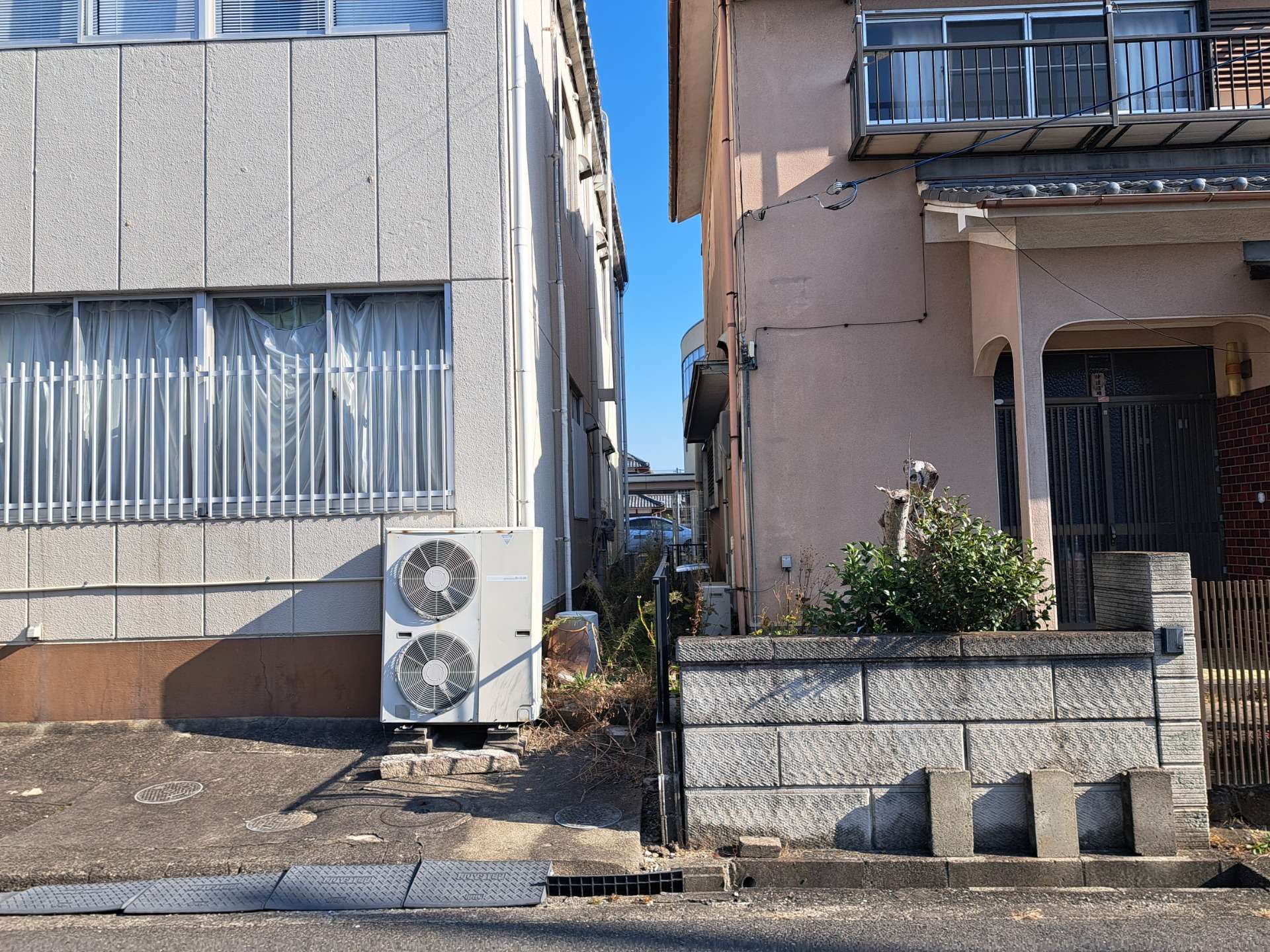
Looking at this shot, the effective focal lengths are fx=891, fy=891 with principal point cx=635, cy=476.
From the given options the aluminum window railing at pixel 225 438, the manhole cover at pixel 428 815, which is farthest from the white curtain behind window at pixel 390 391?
the manhole cover at pixel 428 815

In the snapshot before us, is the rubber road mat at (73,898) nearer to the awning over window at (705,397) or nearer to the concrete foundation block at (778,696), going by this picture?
the concrete foundation block at (778,696)

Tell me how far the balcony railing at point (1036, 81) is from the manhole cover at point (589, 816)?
612 centimetres

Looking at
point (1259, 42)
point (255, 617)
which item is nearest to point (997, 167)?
point (1259, 42)

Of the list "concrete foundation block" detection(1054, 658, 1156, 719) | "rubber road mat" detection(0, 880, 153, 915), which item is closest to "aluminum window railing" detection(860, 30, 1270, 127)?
"concrete foundation block" detection(1054, 658, 1156, 719)

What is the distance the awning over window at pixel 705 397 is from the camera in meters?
9.98

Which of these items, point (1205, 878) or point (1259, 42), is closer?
point (1205, 878)

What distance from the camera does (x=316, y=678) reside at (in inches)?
267

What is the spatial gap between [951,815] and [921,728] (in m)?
0.45

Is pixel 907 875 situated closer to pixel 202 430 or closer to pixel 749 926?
pixel 749 926

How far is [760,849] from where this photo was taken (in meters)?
4.62

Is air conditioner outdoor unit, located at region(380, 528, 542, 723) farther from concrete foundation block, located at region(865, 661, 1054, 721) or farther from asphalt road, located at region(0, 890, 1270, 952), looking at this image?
concrete foundation block, located at region(865, 661, 1054, 721)

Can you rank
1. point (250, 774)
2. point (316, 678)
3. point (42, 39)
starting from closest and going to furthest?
point (250, 774), point (316, 678), point (42, 39)

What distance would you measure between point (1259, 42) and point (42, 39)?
10.8 meters

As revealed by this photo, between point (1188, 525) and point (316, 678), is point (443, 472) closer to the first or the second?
point (316, 678)
